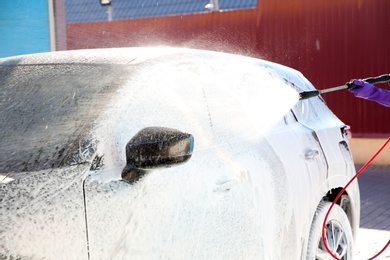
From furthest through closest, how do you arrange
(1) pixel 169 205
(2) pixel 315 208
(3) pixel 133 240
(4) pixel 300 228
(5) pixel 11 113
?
1. (2) pixel 315 208
2. (4) pixel 300 228
3. (5) pixel 11 113
4. (1) pixel 169 205
5. (3) pixel 133 240

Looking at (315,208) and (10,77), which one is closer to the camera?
(10,77)

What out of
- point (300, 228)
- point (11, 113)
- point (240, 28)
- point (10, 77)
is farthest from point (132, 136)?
point (240, 28)

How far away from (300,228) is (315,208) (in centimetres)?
33

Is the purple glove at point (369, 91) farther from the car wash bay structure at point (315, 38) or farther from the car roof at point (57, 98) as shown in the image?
the car wash bay structure at point (315, 38)

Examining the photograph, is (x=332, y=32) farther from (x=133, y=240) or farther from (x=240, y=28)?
(x=133, y=240)

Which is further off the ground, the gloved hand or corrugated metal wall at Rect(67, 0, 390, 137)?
the gloved hand

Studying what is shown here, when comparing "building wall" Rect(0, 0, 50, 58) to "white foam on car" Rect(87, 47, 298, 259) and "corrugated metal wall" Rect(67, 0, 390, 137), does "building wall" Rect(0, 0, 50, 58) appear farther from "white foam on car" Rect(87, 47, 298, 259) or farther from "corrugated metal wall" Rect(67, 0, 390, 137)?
"white foam on car" Rect(87, 47, 298, 259)

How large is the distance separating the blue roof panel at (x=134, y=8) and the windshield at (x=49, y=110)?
606 inches

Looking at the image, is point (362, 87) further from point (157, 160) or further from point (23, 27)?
point (23, 27)

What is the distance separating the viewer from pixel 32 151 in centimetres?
279

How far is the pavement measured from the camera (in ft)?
21.5

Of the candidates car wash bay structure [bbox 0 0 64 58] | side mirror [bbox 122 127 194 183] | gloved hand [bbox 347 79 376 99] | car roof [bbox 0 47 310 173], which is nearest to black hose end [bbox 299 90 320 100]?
gloved hand [bbox 347 79 376 99]

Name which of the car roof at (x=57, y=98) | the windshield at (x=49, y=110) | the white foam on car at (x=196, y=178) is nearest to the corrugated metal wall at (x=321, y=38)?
the white foam on car at (x=196, y=178)

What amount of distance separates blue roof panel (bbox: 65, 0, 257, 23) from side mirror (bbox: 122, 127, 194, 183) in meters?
16.0
